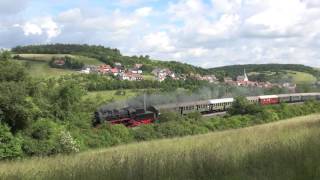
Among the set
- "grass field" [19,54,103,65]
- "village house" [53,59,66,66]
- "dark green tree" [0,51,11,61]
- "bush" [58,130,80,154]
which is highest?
"grass field" [19,54,103,65]

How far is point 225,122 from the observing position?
179ft

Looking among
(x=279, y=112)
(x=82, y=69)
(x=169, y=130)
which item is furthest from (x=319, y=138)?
(x=82, y=69)

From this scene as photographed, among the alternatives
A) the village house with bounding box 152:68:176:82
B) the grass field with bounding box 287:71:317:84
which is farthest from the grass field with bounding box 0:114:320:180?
the grass field with bounding box 287:71:317:84

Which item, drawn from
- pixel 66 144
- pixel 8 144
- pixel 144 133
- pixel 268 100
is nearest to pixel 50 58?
pixel 268 100

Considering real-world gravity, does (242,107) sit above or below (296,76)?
below

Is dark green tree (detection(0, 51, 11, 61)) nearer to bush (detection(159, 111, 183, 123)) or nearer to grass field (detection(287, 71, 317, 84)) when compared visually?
bush (detection(159, 111, 183, 123))

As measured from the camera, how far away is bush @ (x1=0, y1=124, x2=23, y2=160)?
31.1 m

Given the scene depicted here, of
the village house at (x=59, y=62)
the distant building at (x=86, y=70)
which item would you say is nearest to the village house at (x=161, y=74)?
the distant building at (x=86, y=70)

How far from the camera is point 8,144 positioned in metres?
31.6

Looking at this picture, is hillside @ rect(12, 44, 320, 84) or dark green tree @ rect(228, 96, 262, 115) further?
hillside @ rect(12, 44, 320, 84)

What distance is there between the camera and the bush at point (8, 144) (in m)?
31.1

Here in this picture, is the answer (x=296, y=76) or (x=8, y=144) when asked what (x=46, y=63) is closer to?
(x=296, y=76)

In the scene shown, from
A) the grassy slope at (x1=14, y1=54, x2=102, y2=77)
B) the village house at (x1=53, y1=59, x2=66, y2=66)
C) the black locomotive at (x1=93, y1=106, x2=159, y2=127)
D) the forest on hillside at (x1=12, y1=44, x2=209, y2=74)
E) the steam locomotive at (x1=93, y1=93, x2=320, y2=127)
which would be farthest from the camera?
the forest on hillside at (x1=12, y1=44, x2=209, y2=74)

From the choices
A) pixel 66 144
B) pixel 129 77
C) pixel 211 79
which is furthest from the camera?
pixel 211 79
